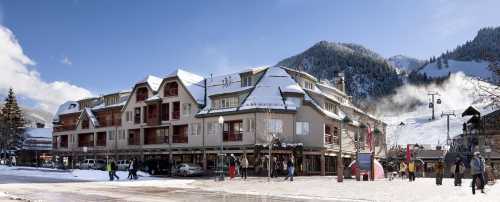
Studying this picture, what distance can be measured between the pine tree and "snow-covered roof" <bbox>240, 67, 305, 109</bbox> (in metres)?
48.6

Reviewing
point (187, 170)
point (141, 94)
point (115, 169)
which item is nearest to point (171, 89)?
point (141, 94)

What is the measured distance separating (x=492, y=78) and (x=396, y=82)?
7135 inches

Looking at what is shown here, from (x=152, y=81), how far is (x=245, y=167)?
93.7 feet

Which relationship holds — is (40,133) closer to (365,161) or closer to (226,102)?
(226,102)

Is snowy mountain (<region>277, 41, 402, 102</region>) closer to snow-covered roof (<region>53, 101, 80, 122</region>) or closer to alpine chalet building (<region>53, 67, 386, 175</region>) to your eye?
snow-covered roof (<region>53, 101, 80, 122</region>)

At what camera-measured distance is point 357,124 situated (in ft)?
202

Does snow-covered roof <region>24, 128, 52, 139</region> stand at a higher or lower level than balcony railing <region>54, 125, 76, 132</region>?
lower

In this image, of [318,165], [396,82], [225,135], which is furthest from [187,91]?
[396,82]

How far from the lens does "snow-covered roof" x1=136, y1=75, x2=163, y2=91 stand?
62.6 metres

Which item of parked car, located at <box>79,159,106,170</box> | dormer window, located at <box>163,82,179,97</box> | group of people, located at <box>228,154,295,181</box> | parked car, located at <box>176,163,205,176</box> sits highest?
dormer window, located at <box>163,82,179,97</box>

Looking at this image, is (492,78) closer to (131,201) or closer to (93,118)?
(131,201)

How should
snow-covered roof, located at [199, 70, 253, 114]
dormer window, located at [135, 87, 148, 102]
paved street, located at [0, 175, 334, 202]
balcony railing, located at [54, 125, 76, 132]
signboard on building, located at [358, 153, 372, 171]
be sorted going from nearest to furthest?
paved street, located at [0, 175, 334, 202] → signboard on building, located at [358, 153, 372, 171] → snow-covered roof, located at [199, 70, 253, 114] → dormer window, located at [135, 87, 148, 102] → balcony railing, located at [54, 125, 76, 132]

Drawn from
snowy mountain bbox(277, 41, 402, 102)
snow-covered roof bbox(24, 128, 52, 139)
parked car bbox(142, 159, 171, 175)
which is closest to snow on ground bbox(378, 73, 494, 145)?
snowy mountain bbox(277, 41, 402, 102)

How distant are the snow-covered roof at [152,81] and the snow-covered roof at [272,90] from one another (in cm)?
1576
